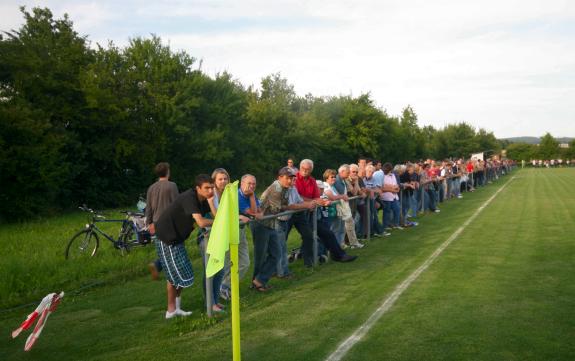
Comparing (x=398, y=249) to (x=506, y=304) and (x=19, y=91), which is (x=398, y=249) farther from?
(x=19, y=91)

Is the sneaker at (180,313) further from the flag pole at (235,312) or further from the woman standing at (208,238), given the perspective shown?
the flag pole at (235,312)

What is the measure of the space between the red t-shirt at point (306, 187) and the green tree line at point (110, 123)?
47.5 ft

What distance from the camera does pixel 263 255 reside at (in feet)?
27.8

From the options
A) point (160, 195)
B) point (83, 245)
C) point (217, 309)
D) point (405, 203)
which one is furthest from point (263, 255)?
point (405, 203)

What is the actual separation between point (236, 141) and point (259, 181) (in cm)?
624

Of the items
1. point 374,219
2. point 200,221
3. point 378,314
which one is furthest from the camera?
point 374,219

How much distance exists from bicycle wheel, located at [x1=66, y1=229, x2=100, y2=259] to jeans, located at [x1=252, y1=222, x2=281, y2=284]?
15.7ft

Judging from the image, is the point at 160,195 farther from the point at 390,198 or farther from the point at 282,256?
the point at 390,198

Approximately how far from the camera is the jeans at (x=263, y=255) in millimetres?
8445

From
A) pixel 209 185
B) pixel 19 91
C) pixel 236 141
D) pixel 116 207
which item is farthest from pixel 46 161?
pixel 236 141

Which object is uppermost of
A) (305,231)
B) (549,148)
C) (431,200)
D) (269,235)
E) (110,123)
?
(110,123)

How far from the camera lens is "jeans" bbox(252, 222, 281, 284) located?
845 centimetres

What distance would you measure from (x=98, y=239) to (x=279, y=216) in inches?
201

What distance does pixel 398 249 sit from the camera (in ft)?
38.3
